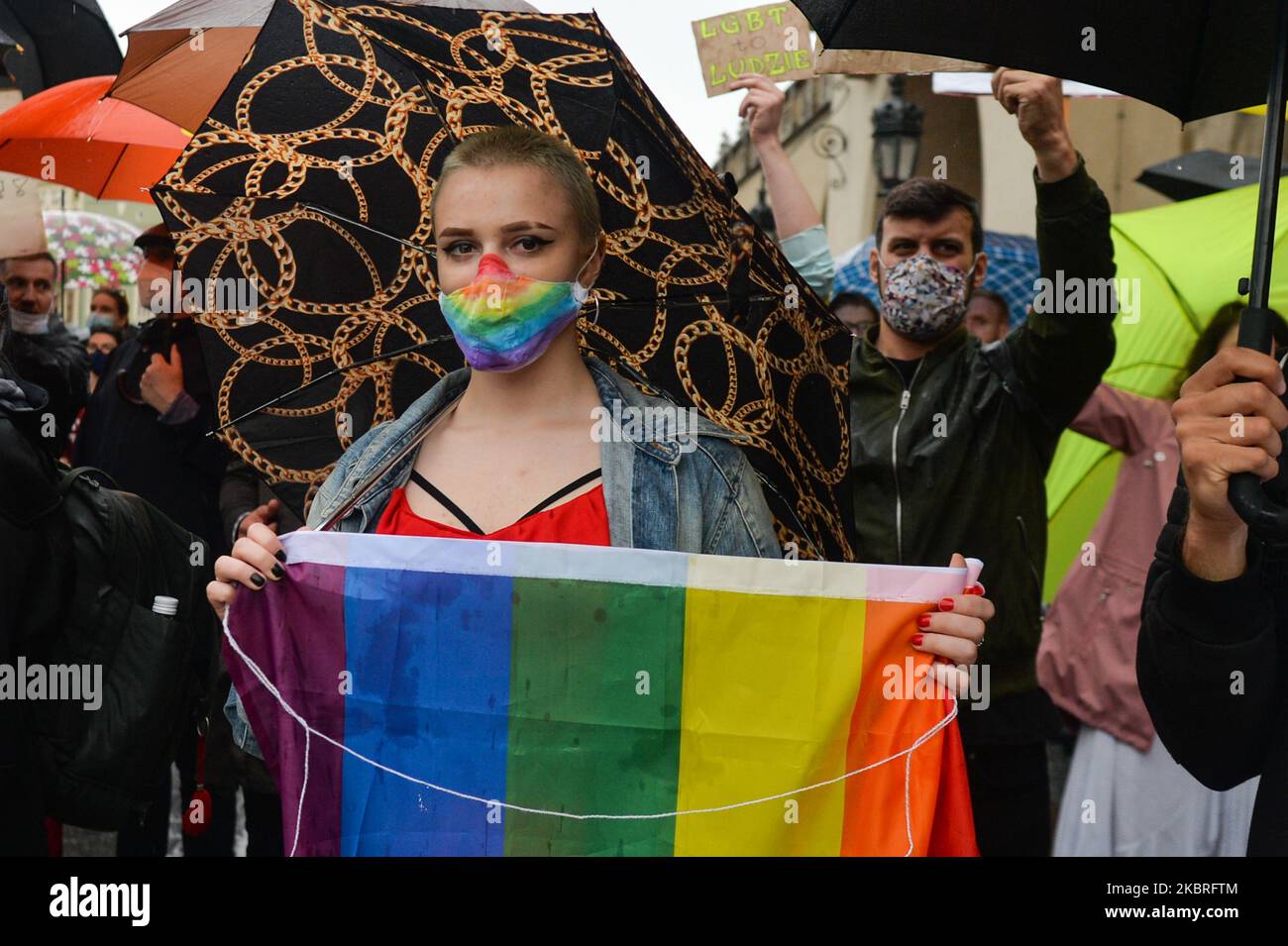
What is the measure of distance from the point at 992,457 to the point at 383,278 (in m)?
1.86

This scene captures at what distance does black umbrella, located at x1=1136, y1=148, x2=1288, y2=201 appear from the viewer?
705 centimetres

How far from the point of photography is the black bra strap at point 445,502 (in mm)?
2863

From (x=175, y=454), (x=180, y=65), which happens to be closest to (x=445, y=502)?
(x=175, y=454)

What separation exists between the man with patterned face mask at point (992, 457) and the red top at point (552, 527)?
1.41m

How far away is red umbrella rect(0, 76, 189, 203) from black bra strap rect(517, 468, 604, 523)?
3.25 m

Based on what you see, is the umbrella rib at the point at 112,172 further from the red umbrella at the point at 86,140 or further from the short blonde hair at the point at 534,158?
the short blonde hair at the point at 534,158

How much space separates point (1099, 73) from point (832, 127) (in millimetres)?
17990

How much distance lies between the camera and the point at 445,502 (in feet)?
9.50

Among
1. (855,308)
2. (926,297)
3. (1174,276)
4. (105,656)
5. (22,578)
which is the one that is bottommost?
(105,656)

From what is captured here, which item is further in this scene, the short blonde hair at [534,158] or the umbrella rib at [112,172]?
the umbrella rib at [112,172]

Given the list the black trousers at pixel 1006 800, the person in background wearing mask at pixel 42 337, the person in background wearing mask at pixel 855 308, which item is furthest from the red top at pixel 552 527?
the person in background wearing mask at pixel 855 308

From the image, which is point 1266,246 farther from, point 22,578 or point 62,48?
point 62,48

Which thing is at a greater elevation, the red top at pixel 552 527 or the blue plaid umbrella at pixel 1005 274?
the blue plaid umbrella at pixel 1005 274

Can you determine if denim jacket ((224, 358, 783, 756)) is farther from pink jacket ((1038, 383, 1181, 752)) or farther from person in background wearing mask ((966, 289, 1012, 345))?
person in background wearing mask ((966, 289, 1012, 345))
